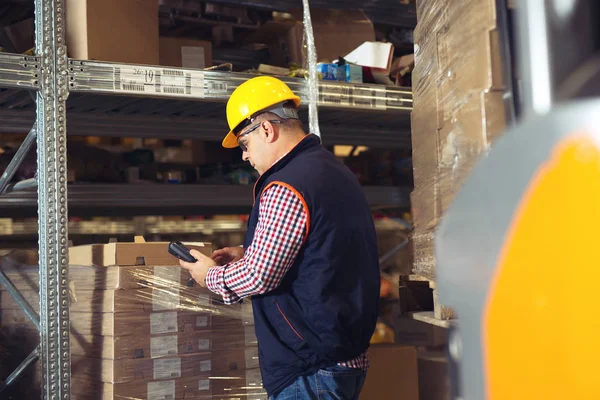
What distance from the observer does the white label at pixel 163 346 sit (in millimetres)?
3969

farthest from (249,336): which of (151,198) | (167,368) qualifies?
(151,198)

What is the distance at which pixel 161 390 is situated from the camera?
399cm

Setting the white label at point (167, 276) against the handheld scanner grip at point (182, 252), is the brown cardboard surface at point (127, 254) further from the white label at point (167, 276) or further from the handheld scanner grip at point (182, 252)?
the handheld scanner grip at point (182, 252)

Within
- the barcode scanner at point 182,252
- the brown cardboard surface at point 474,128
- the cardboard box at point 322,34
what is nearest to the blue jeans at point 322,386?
the barcode scanner at point 182,252

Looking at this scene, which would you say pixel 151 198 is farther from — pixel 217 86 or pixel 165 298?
pixel 165 298

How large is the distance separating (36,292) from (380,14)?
3.55m

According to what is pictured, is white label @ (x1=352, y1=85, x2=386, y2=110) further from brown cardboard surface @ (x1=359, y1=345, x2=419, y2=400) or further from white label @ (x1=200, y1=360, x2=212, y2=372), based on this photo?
white label @ (x1=200, y1=360, x2=212, y2=372)

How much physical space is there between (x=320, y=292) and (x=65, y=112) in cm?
187

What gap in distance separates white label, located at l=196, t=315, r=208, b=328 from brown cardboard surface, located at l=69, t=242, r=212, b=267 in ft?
1.08

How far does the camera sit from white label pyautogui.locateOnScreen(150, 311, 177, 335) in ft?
13.1

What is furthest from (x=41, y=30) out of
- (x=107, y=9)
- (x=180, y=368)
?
(x=180, y=368)

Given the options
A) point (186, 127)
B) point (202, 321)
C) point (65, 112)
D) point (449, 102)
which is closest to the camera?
point (449, 102)

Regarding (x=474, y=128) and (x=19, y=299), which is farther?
(x=19, y=299)

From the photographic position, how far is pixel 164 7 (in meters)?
5.55
